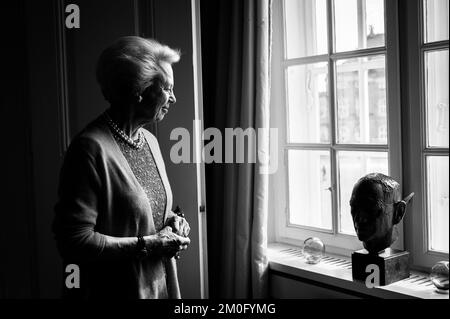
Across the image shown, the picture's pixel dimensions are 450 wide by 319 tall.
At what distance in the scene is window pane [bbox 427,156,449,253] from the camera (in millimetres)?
1908

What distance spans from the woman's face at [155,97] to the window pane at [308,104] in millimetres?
1000

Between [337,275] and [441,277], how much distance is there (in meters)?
0.40

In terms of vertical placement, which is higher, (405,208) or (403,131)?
(403,131)

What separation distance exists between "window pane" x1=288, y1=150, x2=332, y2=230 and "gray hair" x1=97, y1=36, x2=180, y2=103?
109 cm

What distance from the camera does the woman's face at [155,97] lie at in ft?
4.89

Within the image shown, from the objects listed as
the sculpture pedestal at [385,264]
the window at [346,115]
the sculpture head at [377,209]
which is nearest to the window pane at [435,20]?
the window at [346,115]

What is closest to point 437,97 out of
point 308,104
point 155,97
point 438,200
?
point 438,200

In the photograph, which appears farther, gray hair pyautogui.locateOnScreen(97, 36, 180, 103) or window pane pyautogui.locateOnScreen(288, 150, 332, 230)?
window pane pyautogui.locateOnScreen(288, 150, 332, 230)

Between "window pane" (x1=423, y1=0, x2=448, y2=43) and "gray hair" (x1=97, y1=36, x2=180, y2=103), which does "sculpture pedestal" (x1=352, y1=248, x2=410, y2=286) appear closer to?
"window pane" (x1=423, y1=0, x2=448, y2=43)

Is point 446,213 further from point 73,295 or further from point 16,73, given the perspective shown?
point 16,73

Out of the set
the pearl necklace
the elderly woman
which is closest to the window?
the elderly woman

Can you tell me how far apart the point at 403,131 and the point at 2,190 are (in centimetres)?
147

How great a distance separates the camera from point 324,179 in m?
2.34

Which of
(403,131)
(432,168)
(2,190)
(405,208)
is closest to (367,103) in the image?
(403,131)
